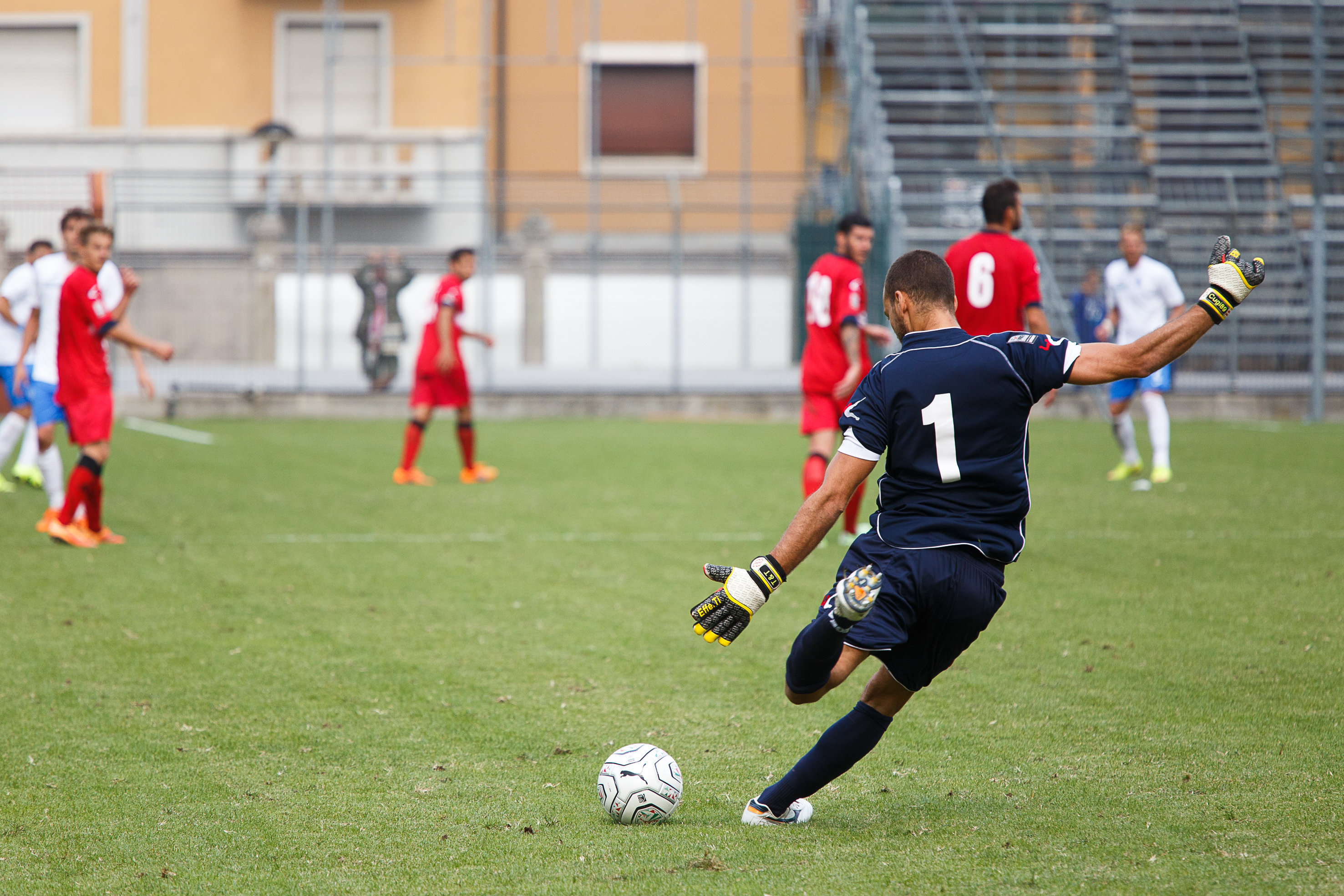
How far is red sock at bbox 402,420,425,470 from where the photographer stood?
1216 cm

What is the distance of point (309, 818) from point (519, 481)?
844cm

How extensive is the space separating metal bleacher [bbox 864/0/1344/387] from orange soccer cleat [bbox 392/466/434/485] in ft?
30.3

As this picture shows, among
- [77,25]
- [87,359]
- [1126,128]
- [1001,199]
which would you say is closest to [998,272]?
[1001,199]

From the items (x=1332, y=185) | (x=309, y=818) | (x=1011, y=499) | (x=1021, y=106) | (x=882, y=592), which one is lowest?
(x=309, y=818)

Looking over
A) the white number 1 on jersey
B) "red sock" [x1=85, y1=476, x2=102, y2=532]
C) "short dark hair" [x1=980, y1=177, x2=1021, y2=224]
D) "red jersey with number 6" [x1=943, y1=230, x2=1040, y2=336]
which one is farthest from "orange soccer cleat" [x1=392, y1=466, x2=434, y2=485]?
the white number 1 on jersey

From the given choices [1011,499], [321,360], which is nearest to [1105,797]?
[1011,499]

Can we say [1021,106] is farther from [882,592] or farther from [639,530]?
[882,592]

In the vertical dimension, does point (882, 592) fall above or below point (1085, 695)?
above

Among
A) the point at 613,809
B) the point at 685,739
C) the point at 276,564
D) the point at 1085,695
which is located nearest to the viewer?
the point at 613,809

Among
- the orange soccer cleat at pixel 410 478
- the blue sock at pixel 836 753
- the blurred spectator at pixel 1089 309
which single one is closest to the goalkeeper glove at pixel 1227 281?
the blue sock at pixel 836 753

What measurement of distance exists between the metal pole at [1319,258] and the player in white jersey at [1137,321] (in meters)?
7.25

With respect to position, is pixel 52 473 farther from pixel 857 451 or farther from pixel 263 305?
pixel 263 305

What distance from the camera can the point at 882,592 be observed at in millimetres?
3641

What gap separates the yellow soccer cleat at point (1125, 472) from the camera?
11.7 metres
